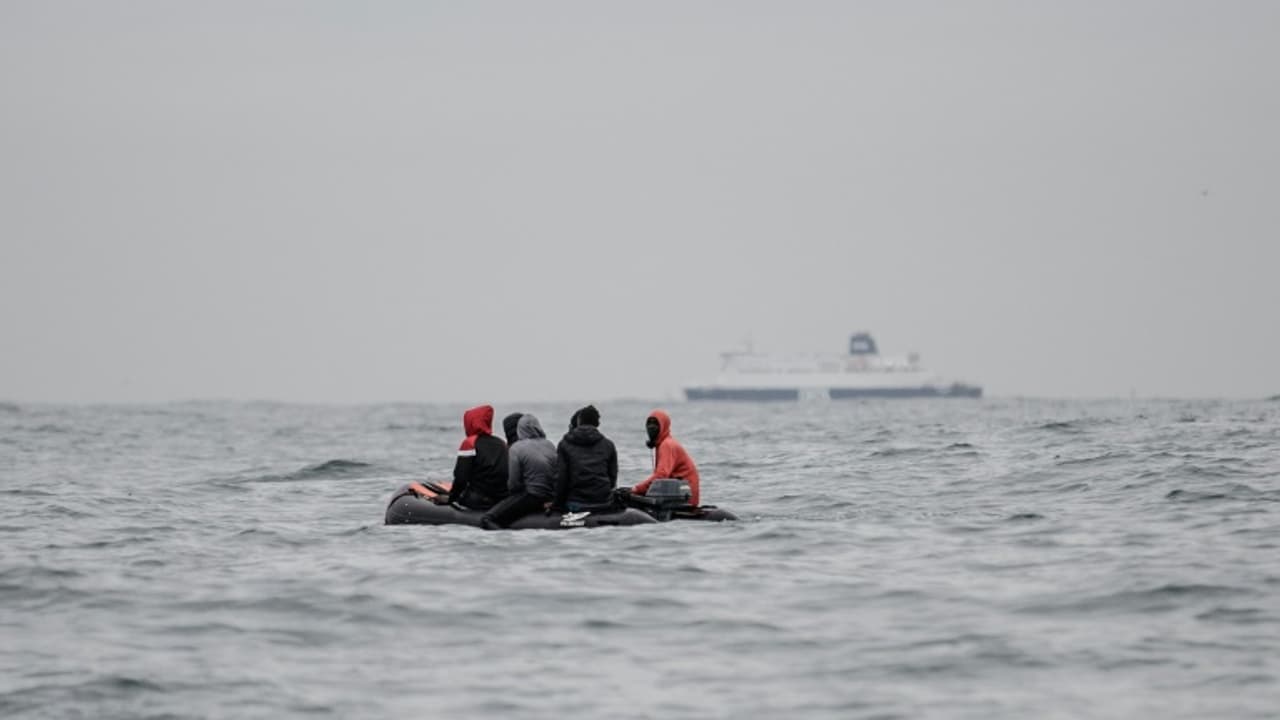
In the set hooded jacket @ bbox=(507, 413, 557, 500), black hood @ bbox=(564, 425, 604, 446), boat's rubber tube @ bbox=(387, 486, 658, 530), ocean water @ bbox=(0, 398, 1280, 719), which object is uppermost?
black hood @ bbox=(564, 425, 604, 446)

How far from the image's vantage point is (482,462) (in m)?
21.1

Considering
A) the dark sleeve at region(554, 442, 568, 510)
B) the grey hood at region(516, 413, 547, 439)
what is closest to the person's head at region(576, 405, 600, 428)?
the dark sleeve at region(554, 442, 568, 510)

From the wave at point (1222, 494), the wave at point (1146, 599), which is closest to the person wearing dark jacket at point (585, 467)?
the wave at point (1146, 599)

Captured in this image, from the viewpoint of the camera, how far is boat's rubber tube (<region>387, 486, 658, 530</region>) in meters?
20.6

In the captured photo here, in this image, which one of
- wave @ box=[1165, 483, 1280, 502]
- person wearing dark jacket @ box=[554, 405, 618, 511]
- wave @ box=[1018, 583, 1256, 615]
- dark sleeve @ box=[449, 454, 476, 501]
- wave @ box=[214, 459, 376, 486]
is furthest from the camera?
wave @ box=[214, 459, 376, 486]

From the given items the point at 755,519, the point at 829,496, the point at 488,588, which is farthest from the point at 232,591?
the point at 829,496

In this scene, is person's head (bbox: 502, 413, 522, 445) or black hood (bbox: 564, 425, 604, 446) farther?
person's head (bbox: 502, 413, 522, 445)

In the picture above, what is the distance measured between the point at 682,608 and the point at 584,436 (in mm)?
5607

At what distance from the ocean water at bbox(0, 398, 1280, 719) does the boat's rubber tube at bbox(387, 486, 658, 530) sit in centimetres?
23

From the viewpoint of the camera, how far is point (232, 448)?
5409 cm

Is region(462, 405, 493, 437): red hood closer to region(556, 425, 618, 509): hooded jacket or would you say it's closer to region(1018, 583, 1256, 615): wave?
region(556, 425, 618, 509): hooded jacket

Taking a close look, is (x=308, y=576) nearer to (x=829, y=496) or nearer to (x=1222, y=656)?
(x=1222, y=656)

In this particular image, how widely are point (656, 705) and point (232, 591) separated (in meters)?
6.51

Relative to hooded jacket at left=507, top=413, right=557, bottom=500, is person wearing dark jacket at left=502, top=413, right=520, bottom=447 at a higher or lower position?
higher
